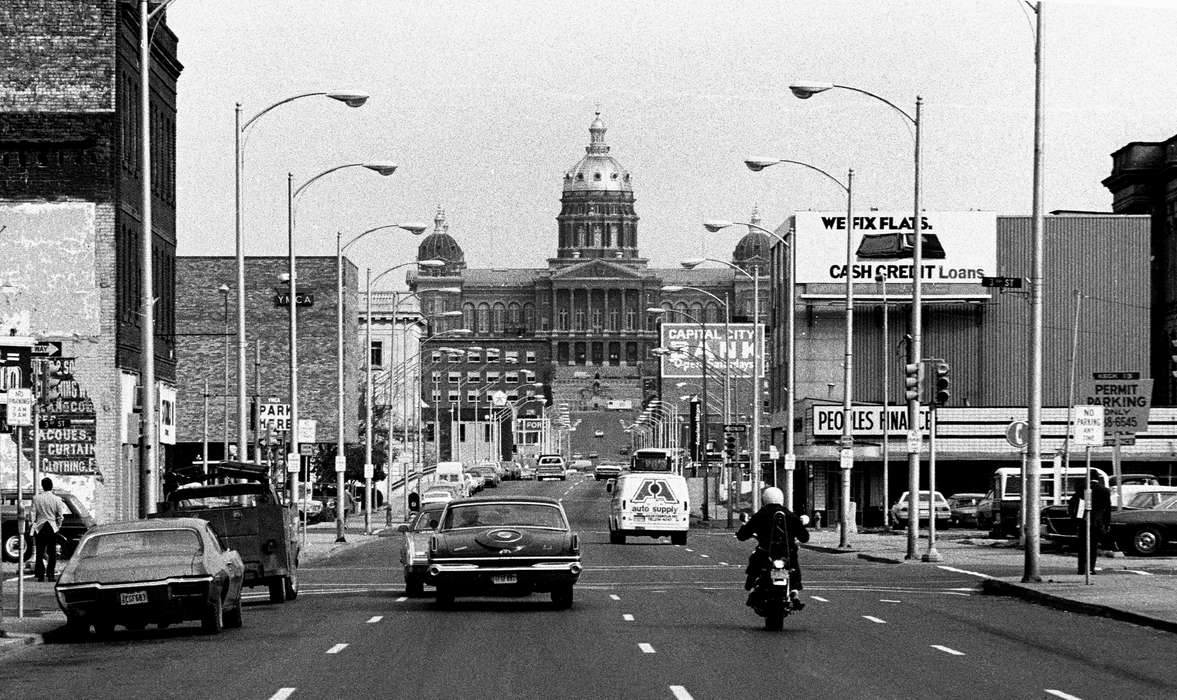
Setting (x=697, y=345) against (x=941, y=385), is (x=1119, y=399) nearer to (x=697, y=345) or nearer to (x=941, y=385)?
(x=941, y=385)

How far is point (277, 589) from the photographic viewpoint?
30.0m

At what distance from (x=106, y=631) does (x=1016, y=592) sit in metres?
13.7

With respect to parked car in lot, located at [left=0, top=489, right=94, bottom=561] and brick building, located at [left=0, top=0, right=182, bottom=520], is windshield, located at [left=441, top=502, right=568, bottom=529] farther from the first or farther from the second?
brick building, located at [left=0, top=0, right=182, bottom=520]

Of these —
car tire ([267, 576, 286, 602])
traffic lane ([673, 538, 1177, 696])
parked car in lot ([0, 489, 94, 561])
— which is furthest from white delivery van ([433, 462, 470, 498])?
car tire ([267, 576, 286, 602])

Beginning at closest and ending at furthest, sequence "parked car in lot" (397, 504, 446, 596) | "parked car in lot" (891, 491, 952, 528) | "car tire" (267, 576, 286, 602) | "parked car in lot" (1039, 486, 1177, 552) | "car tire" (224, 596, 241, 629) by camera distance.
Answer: "car tire" (224, 596, 241, 629), "car tire" (267, 576, 286, 602), "parked car in lot" (397, 504, 446, 596), "parked car in lot" (1039, 486, 1177, 552), "parked car in lot" (891, 491, 952, 528)

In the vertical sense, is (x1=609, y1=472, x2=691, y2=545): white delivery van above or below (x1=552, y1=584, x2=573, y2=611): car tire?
below

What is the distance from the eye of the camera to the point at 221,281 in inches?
3765

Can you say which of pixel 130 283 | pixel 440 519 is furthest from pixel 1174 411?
pixel 440 519

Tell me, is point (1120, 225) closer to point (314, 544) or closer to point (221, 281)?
point (221, 281)

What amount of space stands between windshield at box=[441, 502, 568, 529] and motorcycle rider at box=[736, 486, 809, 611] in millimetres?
4450

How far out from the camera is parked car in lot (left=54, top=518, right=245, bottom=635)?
2233 cm

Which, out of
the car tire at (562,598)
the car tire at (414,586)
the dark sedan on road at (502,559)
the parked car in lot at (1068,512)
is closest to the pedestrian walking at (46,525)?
the car tire at (414,586)

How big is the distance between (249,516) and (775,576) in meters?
8.66

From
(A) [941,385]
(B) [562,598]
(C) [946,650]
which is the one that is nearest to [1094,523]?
(A) [941,385]
